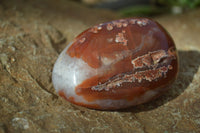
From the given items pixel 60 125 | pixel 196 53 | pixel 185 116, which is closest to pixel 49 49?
pixel 60 125

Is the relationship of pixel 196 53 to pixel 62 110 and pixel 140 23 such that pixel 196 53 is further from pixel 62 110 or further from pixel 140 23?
pixel 62 110

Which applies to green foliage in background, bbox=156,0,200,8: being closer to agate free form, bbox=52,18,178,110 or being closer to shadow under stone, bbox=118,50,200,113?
shadow under stone, bbox=118,50,200,113

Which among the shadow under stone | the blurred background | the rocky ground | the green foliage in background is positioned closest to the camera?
the rocky ground

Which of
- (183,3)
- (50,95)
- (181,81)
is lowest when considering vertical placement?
(50,95)

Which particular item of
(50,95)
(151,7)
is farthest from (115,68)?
(151,7)

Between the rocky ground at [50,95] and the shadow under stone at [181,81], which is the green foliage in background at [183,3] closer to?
the rocky ground at [50,95]

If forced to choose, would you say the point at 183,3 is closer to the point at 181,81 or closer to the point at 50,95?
the point at 181,81

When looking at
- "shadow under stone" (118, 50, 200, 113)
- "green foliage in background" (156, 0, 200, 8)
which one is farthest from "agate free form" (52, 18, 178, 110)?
"green foliage in background" (156, 0, 200, 8)
